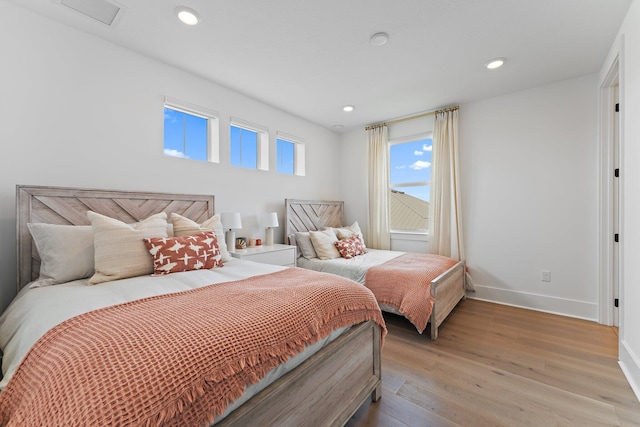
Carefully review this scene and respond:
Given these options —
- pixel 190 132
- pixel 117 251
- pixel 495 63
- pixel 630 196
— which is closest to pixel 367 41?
pixel 495 63

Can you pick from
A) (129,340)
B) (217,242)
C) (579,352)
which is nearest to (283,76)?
(217,242)

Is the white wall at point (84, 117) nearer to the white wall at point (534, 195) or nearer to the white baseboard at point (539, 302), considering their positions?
the white wall at point (534, 195)

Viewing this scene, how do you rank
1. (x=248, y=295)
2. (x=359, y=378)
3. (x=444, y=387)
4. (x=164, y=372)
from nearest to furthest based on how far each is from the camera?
1. (x=164, y=372)
2. (x=248, y=295)
3. (x=359, y=378)
4. (x=444, y=387)

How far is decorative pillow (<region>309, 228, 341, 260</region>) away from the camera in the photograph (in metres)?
3.34

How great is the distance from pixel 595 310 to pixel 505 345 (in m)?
1.39

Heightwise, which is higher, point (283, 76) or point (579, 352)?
point (283, 76)

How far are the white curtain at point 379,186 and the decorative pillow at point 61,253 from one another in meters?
3.53

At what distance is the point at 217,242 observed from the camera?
216 cm

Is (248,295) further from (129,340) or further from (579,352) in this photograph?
(579,352)

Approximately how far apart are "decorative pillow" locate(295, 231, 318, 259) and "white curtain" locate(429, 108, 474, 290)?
1.70 metres

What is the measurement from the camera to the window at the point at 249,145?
329 centimetres

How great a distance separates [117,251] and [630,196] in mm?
3492

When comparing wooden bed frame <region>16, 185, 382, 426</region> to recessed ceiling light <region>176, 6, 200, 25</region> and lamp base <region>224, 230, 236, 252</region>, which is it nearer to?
lamp base <region>224, 230, 236, 252</region>

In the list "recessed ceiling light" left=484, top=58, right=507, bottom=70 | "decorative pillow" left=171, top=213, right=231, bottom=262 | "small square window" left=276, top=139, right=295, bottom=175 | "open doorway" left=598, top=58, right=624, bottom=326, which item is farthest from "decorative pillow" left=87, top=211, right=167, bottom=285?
"open doorway" left=598, top=58, right=624, bottom=326
